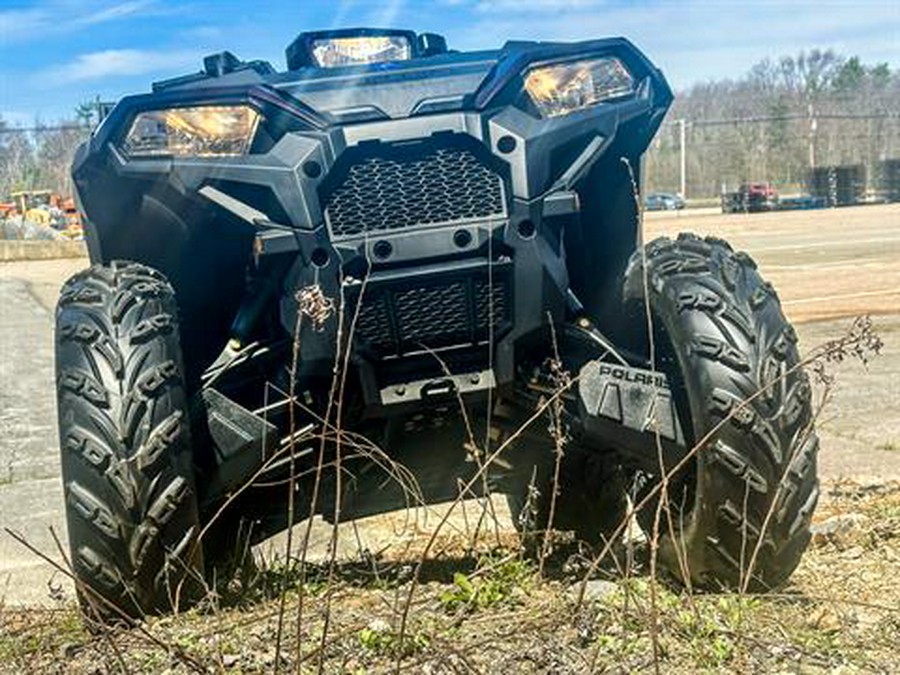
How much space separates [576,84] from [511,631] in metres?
1.62

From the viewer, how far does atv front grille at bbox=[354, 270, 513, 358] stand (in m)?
3.25

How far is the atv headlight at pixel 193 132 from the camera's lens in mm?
3299

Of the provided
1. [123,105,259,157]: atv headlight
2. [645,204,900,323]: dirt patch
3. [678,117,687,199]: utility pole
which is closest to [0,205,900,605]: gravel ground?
[645,204,900,323]: dirt patch

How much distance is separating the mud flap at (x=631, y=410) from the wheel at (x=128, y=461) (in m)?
1.10

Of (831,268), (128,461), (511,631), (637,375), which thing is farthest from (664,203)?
(511,631)

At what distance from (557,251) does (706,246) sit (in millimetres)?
428

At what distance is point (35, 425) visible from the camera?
7.98m

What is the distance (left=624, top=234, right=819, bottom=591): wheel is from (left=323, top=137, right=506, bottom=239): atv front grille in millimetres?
548

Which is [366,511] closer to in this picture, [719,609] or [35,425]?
[719,609]

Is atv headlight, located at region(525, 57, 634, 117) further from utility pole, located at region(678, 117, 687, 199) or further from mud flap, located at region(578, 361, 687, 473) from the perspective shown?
utility pole, located at region(678, 117, 687, 199)

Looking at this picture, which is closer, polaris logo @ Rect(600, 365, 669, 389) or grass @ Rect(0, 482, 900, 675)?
grass @ Rect(0, 482, 900, 675)

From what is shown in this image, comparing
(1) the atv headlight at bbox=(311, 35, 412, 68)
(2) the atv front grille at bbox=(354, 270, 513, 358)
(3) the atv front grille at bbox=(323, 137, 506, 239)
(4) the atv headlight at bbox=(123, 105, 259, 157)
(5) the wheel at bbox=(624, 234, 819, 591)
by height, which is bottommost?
(5) the wheel at bbox=(624, 234, 819, 591)

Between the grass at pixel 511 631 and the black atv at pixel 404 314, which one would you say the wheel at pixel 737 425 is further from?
the grass at pixel 511 631

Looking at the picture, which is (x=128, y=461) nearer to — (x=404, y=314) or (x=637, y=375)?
(x=404, y=314)
